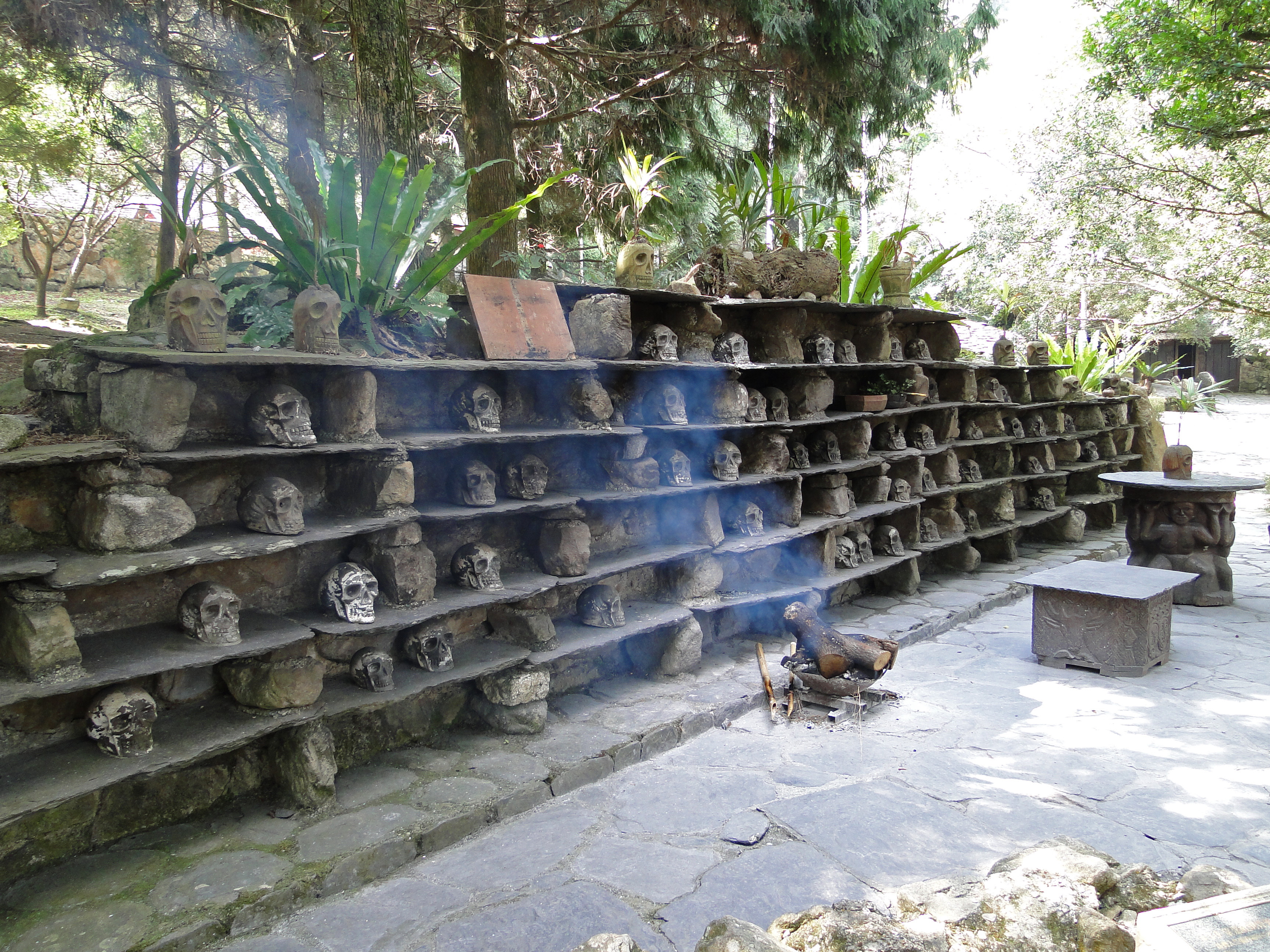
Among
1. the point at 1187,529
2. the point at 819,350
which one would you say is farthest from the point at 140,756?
the point at 1187,529

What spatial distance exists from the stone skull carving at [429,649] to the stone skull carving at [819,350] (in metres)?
3.59

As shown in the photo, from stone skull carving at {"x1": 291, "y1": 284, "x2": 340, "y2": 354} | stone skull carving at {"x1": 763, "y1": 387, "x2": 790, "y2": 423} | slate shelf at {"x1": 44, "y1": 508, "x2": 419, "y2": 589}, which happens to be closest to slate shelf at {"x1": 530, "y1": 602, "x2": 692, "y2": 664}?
slate shelf at {"x1": 44, "y1": 508, "x2": 419, "y2": 589}

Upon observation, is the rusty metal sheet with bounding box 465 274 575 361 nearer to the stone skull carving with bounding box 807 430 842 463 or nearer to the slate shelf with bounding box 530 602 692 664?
the slate shelf with bounding box 530 602 692 664

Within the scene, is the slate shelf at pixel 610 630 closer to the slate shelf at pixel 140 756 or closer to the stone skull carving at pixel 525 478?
the stone skull carving at pixel 525 478

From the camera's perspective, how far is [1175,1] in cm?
748

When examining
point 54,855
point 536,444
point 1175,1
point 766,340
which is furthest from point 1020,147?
point 54,855

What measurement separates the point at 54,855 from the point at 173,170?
22.5 ft

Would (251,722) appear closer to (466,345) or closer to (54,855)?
(54,855)

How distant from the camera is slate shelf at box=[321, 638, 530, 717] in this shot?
3.51 m

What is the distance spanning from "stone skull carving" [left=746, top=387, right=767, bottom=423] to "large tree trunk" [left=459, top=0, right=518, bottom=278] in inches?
74.9

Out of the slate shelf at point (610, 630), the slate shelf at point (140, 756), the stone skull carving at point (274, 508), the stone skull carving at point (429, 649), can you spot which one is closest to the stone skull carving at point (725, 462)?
the slate shelf at point (610, 630)

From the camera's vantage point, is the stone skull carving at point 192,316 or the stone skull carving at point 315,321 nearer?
the stone skull carving at point 192,316

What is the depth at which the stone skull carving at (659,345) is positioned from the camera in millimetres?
5035

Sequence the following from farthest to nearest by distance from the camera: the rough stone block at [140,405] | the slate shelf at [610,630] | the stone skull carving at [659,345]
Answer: the stone skull carving at [659,345] → the slate shelf at [610,630] → the rough stone block at [140,405]
